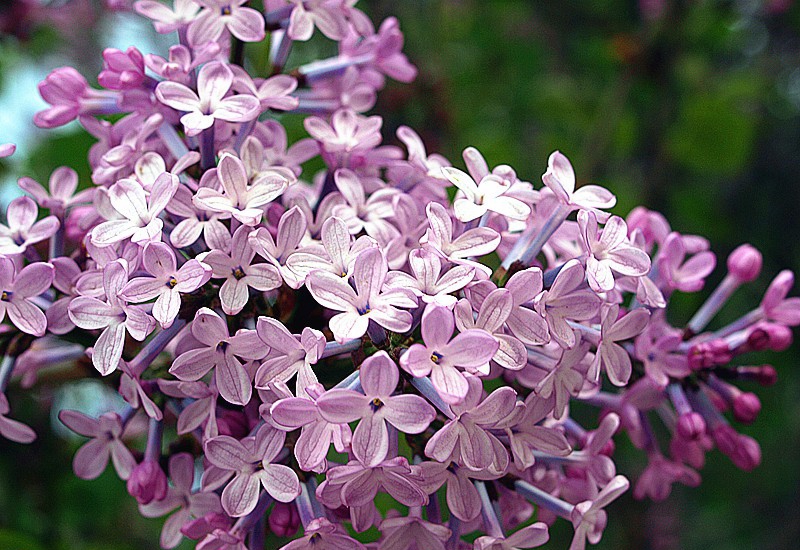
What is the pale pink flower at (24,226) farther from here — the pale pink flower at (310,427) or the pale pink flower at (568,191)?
the pale pink flower at (568,191)

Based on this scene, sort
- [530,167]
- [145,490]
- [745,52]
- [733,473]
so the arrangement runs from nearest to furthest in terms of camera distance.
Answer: [145,490], [530,167], [733,473], [745,52]

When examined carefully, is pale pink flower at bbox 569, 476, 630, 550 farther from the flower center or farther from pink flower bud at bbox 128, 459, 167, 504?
pink flower bud at bbox 128, 459, 167, 504

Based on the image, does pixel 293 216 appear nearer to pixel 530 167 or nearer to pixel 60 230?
pixel 60 230

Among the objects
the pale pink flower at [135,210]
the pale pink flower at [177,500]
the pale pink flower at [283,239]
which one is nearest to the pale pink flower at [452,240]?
the pale pink flower at [283,239]

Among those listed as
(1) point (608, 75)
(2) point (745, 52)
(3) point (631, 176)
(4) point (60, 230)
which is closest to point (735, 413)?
(4) point (60, 230)

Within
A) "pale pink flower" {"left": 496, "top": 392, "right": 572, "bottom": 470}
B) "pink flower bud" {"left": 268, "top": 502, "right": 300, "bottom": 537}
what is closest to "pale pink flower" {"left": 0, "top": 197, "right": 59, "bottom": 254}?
"pink flower bud" {"left": 268, "top": 502, "right": 300, "bottom": 537}

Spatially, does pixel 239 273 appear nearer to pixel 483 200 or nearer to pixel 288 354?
pixel 288 354
